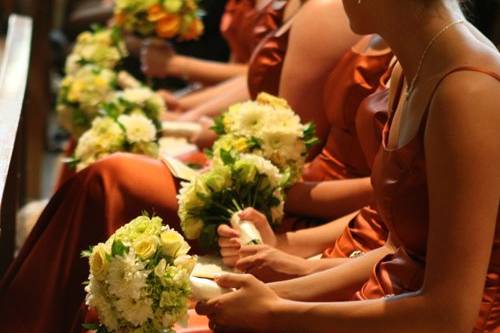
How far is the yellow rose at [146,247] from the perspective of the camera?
204 centimetres

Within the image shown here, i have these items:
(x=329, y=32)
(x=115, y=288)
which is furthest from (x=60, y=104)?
(x=115, y=288)

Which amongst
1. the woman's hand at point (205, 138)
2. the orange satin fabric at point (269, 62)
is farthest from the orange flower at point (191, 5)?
the orange satin fabric at point (269, 62)

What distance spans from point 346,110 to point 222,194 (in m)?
0.49

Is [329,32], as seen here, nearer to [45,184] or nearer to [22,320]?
[22,320]

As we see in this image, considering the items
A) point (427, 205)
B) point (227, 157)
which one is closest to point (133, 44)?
point (227, 157)

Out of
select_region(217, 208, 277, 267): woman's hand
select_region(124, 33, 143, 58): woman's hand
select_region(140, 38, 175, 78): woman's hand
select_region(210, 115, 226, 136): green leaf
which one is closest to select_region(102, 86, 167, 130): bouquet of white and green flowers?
select_region(140, 38, 175, 78): woman's hand

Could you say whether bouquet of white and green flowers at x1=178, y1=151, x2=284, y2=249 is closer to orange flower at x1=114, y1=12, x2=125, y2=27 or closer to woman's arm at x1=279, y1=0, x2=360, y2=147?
woman's arm at x1=279, y1=0, x2=360, y2=147

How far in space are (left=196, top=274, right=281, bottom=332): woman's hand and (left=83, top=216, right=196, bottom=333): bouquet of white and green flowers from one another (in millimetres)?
81

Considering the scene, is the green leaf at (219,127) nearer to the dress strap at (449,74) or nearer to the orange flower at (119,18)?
the dress strap at (449,74)

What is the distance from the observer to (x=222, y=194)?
2.60 m

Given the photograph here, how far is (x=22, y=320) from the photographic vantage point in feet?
8.86

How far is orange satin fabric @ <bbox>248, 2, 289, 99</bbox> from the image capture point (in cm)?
328

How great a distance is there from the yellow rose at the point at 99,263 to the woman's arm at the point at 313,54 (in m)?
1.11

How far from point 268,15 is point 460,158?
5.90 ft
